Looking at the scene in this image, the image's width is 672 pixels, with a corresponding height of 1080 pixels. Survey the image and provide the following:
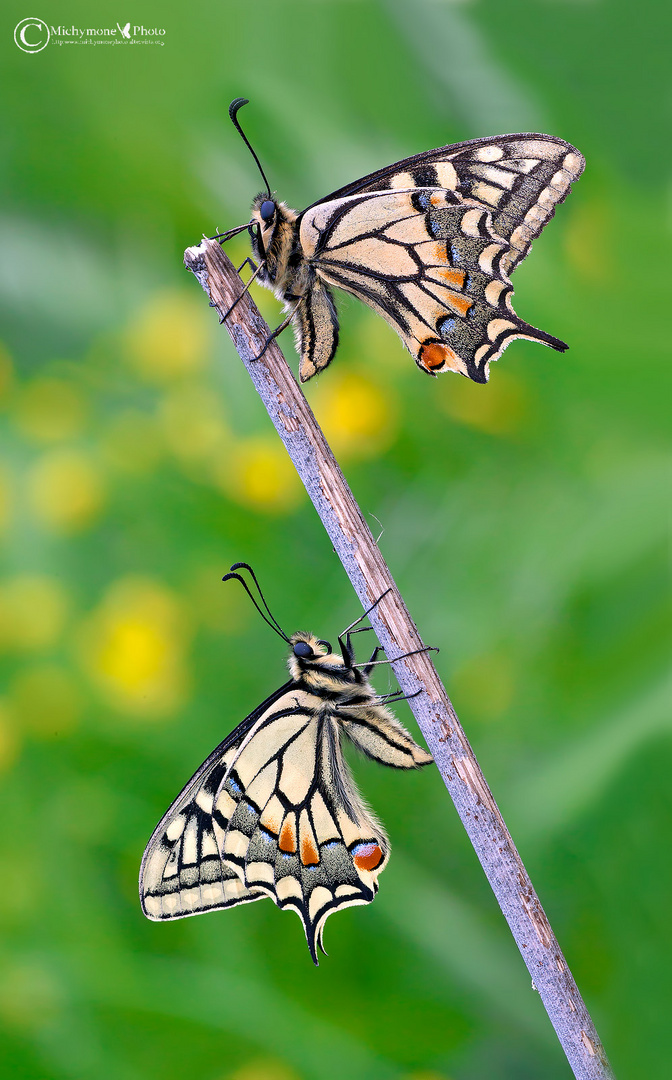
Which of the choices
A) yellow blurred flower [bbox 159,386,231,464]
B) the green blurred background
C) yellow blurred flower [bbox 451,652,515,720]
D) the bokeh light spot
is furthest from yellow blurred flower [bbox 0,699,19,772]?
yellow blurred flower [bbox 451,652,515,720]

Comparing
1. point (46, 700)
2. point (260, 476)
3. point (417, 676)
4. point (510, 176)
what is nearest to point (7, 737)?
point (46, 700)

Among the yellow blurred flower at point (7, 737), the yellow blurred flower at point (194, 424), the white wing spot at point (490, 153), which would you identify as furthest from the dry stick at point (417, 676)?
the yellow blurred flower at point (7, 737)

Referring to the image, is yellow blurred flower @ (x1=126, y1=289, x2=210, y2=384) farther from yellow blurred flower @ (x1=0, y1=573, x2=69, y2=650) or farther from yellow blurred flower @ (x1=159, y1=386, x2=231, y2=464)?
yellow blurred flower @ (x1=0, y1=573, x2=69, y2=650)

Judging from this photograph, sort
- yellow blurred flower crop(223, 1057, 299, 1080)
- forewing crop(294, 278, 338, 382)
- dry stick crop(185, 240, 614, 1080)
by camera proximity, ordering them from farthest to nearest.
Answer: yellow blurred flower crop(223, 1057, 299, 1080)
forewing crop(294, 278, 338, 382)
dry stick crop(185, 240, 614, 1080)

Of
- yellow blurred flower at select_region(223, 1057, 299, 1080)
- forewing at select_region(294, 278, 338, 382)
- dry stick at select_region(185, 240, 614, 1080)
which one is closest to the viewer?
dry stick at select_region(185, 240, 614, 1080)

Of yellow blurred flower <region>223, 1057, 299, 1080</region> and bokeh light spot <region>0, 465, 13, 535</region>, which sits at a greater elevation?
bokeh light spot <region>0, 465, 13, 535</region>

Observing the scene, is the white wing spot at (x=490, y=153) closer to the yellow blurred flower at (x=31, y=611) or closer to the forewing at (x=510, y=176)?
the forewing at (x=510, y=176)
